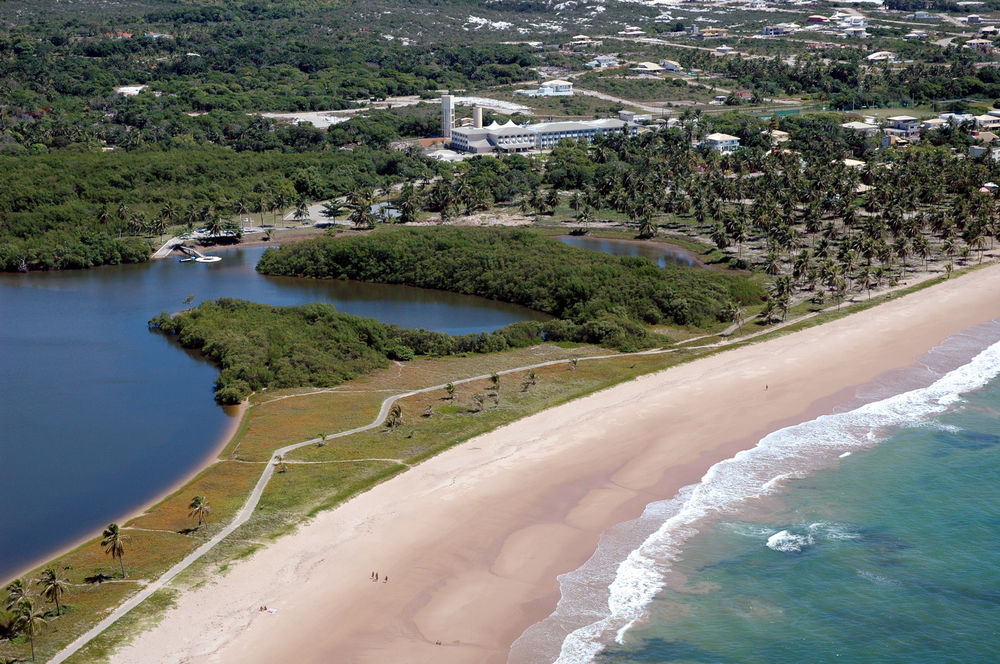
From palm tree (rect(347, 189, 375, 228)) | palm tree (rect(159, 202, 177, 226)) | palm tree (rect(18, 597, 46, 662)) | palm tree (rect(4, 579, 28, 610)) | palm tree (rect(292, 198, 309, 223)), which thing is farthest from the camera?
palm tree (rect(292, 198, 309, 223))

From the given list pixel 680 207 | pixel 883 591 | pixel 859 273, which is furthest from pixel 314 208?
pixel 883 591

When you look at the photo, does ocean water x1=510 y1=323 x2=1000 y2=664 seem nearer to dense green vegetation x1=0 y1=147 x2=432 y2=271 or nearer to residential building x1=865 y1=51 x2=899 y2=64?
dense green vegetation x1=0 y1=147 x2=432 y2=271

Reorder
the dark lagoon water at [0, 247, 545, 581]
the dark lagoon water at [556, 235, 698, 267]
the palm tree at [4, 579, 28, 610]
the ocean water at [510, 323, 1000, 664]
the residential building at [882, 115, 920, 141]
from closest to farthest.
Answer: the ocean water at [510, 323, 1000, 664] → the palm tree at [4, 579, 28, 610] → the dark lagoon water at [0, 247, 545, 581] → the dark lagoon water at [556, 235, 698, 267] → the residential building at [882, 115, 920, 141]

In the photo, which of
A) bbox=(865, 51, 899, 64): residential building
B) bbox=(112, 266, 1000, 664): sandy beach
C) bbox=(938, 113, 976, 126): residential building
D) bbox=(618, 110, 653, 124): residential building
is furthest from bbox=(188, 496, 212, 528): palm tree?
bbox=(865, 51, 899, 64): residential building

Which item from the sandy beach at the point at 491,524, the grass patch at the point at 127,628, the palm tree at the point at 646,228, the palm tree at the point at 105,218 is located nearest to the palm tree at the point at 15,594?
the grass patch at the point at 127,628

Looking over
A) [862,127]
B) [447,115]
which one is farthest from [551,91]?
[862,127]

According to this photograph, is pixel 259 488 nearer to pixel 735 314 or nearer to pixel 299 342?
pixel 299 342
